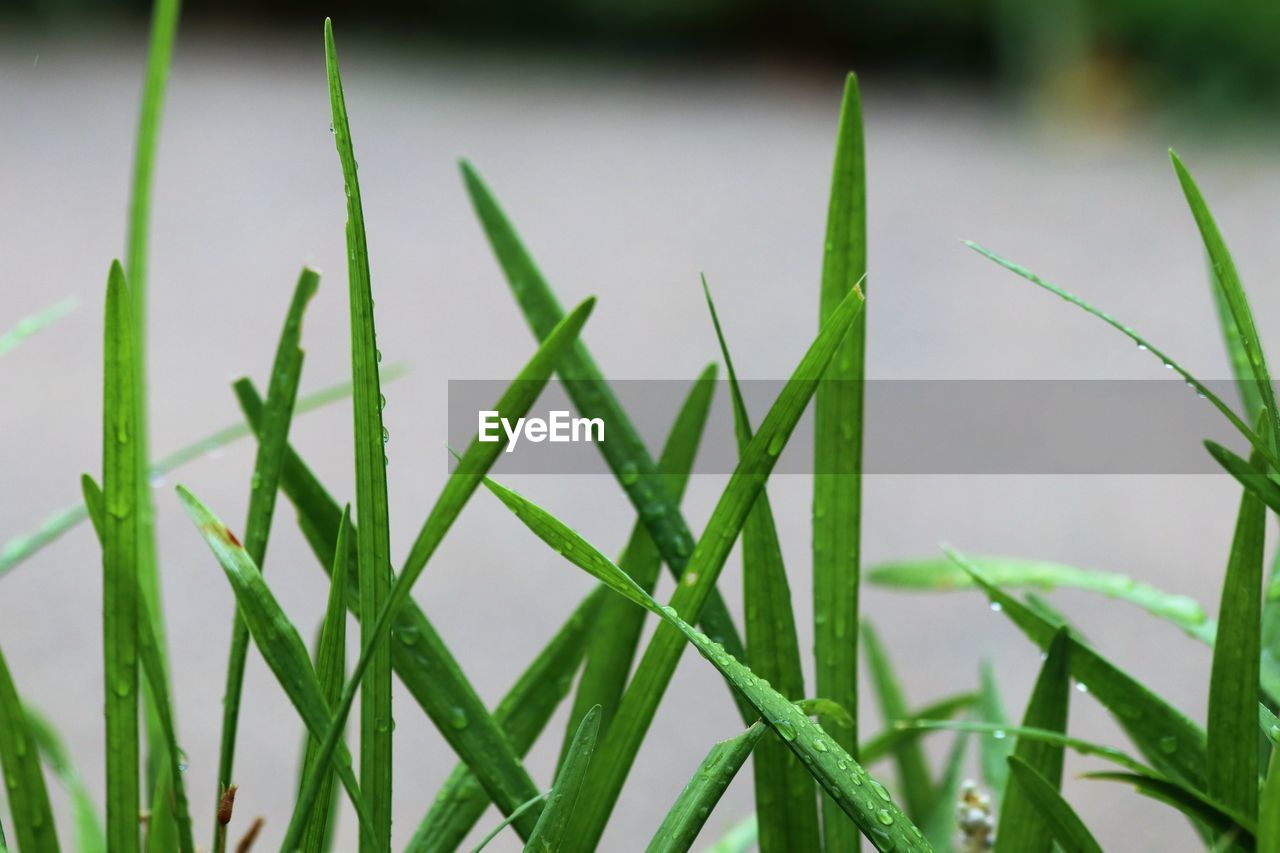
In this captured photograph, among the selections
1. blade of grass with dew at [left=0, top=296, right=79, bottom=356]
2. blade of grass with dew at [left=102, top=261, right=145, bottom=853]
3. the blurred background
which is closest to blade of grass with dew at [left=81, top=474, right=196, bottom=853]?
blade of grass with dew at [left=102, top=261, right=145, bottom=853]

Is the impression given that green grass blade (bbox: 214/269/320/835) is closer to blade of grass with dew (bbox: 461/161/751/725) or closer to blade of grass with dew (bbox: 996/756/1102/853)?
blade of grass with dew (bbox: 461/161/751/725)

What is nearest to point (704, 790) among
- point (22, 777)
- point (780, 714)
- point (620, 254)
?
point (780, 714)

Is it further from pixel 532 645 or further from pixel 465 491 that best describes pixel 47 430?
pixel 465 491

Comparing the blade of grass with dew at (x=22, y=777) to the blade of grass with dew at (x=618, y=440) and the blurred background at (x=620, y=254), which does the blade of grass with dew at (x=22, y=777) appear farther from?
the blurred background at (x=620, y=254)

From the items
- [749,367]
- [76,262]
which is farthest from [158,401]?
[749,367]

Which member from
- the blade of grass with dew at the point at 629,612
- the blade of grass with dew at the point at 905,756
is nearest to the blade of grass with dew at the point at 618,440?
the blade of grass with dew at the point at 629,612

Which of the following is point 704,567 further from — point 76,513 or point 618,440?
point 76,513
